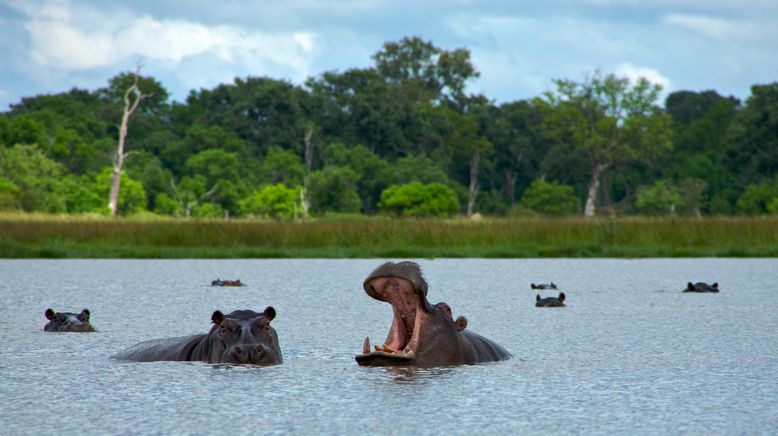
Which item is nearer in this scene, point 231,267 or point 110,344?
point 110,344

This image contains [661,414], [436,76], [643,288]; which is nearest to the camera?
[661,414]

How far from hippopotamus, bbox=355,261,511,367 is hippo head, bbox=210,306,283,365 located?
1.61 feet

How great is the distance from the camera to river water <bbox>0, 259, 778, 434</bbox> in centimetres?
458

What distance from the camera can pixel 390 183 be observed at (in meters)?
55.3

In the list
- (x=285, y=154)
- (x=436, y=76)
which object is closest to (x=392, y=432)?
(x=285, y=154)

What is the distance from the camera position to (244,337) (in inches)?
237

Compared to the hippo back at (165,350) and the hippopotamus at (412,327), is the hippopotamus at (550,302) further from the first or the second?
the hippo back at (165,350)

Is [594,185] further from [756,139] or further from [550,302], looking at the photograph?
[550,302]

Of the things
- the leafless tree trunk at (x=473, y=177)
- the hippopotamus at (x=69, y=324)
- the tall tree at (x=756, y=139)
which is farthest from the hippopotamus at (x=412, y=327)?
the tall tree at (x=756, y=139)

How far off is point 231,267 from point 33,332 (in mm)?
10020

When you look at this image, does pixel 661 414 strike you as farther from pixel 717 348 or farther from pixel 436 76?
pixel 436 76

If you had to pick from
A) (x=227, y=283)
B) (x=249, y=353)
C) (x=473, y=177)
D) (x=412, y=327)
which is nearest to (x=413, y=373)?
(x=412, y=327)

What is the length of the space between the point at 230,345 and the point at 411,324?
947mm

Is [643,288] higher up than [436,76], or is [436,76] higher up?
[436,76]
